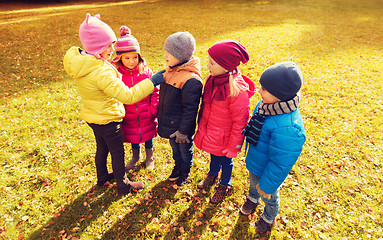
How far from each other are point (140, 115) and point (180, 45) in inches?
66.7

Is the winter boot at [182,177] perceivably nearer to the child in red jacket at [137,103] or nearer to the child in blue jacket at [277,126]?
the child in red jacket at [137,103]

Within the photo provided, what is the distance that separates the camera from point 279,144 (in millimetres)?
2934

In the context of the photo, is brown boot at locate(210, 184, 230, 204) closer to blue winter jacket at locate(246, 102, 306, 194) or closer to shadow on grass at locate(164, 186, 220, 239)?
shadow on grass at locate(164, 186, 220, 239)

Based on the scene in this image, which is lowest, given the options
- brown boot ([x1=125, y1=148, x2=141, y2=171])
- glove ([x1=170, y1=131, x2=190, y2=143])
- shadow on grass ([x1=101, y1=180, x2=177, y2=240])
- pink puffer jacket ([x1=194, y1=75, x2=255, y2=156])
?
shadow on grass ([x1=101, y1=180, x2=177, y2=240])

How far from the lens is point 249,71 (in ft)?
35.6

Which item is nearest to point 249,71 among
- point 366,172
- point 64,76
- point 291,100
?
point 366,172

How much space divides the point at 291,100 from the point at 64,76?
10.9m

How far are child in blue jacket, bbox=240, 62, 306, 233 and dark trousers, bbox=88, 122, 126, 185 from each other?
7.43ft

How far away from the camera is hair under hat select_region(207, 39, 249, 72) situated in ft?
10.1

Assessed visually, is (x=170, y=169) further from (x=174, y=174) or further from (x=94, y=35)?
(x=94, y=35)

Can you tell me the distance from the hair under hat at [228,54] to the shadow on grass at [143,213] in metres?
3.11

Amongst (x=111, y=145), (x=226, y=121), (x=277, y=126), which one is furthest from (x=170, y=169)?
(x=277, y=126)

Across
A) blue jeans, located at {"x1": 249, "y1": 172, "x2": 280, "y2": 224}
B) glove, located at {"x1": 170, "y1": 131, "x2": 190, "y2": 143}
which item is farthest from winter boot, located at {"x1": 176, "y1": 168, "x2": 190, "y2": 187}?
blue jeans, located at {"x1": 249, "y1": 172, "x2": 280, "y2": 224}

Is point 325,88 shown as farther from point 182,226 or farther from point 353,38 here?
point 353,38
